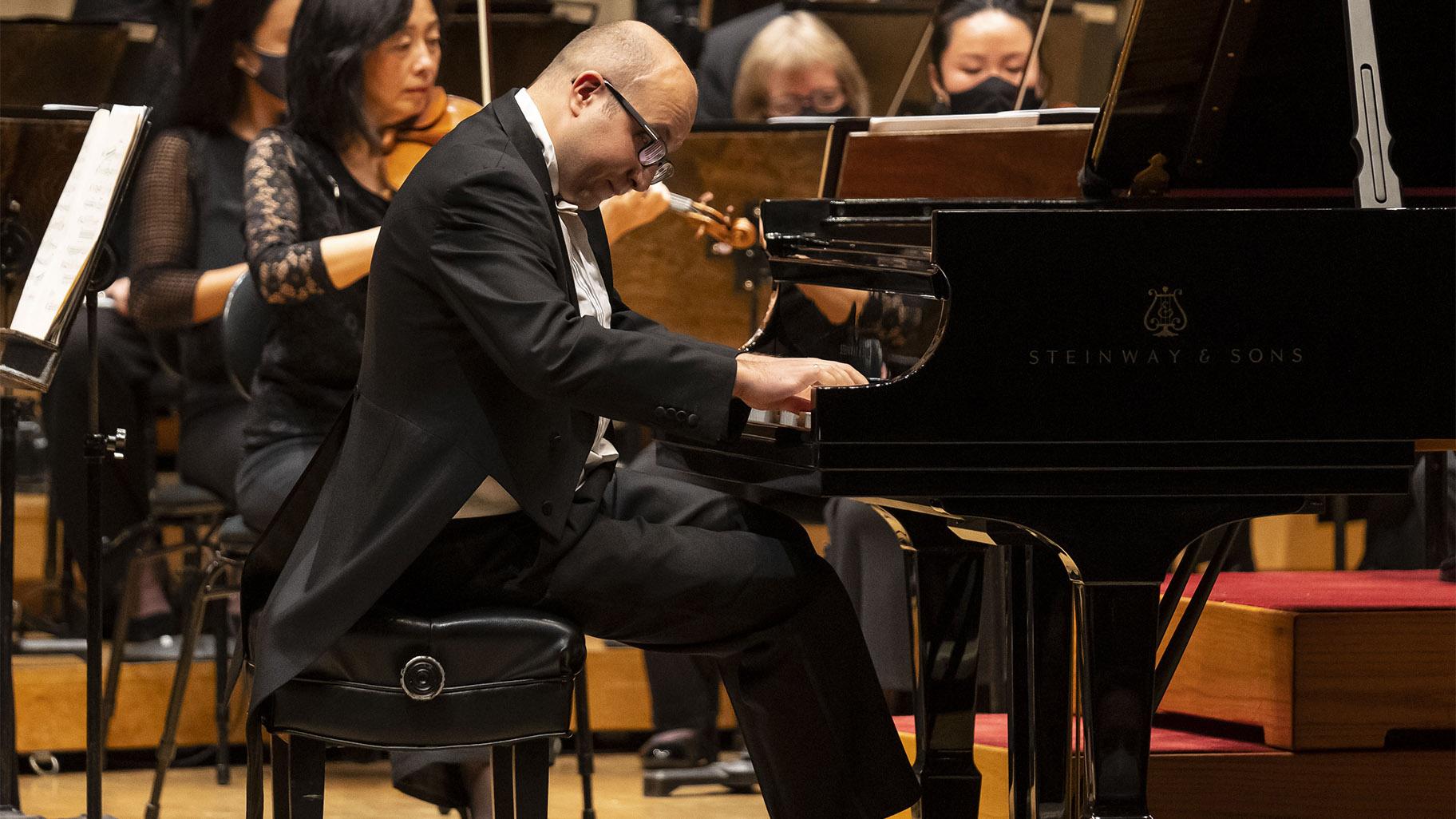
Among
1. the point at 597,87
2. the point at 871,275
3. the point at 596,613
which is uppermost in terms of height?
the point at 597,87

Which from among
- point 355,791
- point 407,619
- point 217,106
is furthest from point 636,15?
point 407,619

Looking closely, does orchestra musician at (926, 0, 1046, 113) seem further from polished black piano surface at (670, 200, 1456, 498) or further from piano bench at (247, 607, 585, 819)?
piano bench at (247, 607, 585, 819)

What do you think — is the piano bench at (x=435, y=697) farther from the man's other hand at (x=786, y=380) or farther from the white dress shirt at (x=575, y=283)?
the man's other hand at (x=786, y=380)

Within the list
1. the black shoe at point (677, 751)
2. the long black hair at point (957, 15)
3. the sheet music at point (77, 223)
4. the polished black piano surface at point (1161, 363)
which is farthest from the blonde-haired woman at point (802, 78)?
the polished black piano surface at point (1161, 363)

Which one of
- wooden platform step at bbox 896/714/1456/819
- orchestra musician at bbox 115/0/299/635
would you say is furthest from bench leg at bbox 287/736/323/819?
orchestra musician at bbox 115/0/299/635

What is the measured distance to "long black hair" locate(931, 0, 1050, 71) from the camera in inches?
148

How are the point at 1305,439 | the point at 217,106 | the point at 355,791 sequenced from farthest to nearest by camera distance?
1. the point at 217,106
2. the point at 355,791
3. the point at 1305,439

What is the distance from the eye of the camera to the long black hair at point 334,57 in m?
3.00

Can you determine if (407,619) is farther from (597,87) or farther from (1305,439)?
(1305,439)

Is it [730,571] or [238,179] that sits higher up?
[238,179]

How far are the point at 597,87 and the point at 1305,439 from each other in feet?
2.73

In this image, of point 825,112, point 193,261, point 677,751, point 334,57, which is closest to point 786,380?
point 334,57

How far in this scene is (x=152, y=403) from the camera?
3.85m

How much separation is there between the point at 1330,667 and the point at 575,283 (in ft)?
3.60
